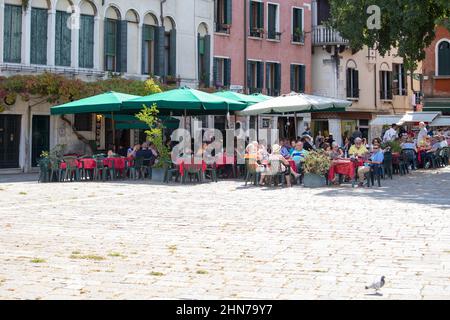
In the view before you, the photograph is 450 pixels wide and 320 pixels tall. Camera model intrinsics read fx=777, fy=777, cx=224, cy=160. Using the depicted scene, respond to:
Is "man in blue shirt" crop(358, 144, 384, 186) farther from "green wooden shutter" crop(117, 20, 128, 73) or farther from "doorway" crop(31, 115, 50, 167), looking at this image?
"green wooden shutter" crop(117, 20, 128, 73)

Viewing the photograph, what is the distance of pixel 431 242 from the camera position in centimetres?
995

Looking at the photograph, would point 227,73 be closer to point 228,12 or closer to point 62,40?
point 228,12

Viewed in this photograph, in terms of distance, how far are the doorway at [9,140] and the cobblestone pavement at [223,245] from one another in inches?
450

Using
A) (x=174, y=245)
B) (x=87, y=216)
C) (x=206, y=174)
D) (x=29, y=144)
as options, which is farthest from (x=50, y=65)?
(x=174, y=245)

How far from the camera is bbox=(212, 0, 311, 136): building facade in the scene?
1533 inches

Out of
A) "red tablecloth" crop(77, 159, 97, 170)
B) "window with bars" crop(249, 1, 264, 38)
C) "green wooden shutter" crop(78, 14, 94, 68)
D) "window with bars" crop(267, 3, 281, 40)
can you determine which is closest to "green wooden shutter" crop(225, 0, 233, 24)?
"window with bars" crop(249, 1, 264, 38)

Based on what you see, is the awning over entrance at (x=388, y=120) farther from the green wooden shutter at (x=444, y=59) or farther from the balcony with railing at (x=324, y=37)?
the balcony with railing at (x=324, y=37)

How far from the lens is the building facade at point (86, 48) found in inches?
1131

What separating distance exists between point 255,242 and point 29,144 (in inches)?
824

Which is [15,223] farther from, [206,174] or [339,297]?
[206,174]

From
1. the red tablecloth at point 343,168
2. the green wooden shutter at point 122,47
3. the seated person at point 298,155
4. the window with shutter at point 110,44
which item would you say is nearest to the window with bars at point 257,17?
the green wooden shutter at point 122,47

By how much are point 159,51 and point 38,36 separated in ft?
20.9
